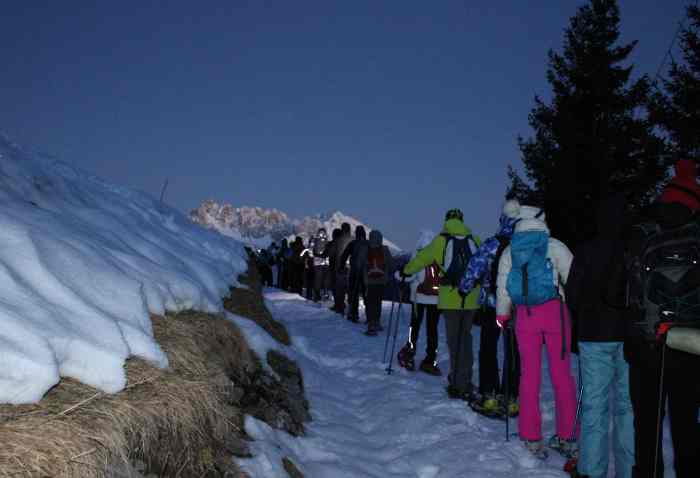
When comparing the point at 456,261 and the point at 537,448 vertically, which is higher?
the point at 456,261

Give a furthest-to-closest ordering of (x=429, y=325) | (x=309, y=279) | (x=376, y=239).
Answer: (x=309, y=279) < (x=376, y=239) < (x=429, y=325)

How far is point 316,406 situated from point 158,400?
3.37 metres

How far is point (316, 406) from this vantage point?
586 centimetres

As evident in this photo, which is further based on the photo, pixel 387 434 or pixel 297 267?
pixel 297 267

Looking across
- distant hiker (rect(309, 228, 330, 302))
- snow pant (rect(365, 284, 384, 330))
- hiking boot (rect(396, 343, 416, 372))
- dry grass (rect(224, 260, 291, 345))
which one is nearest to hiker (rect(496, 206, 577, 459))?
dry grass (rect(224, 260, 291, 345))

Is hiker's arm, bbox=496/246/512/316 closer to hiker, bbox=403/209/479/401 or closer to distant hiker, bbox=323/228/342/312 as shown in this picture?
hiker, bbox=403/209/479/401

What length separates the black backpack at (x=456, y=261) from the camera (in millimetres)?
6863

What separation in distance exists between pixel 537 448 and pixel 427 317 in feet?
12.2

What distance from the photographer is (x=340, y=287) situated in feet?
48.8

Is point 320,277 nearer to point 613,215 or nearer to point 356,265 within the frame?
point 356,265

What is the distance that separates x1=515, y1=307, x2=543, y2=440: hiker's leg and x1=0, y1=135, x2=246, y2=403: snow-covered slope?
9.91ft

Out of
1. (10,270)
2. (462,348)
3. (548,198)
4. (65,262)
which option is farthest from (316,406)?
(548,198)

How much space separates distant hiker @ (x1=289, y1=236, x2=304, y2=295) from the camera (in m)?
21.1

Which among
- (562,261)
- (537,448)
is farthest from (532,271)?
(537,448)
